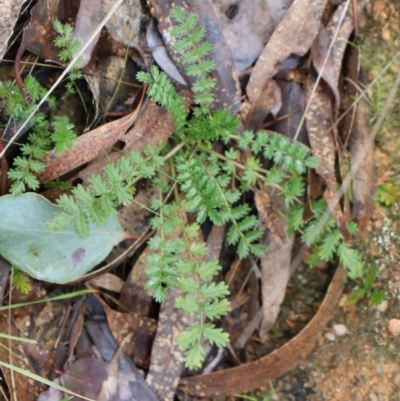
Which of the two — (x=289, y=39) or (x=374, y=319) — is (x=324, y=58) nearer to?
(x=289, y=39)

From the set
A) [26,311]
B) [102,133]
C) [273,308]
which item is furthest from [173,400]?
[102,133]

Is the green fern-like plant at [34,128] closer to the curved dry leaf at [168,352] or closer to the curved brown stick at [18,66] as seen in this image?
the curved brown stick at [18,66]

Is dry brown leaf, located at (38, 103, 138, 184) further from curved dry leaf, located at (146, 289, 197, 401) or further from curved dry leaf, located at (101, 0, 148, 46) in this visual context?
curved dry leaf, located at (146, 289, 197, 401)

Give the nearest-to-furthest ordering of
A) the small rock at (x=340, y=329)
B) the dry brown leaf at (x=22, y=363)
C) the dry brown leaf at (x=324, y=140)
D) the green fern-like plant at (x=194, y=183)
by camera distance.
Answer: the green fern-like plant at (x=194, y=183) → the dry brown leaf at (x=22, y=363) → the dry brown leaf at (x=324, y=140) → the small rock at (x=340, y=329)

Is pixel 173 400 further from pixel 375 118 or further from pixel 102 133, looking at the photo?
pixel 375 118

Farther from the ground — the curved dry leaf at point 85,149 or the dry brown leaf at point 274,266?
the curved dry leaf at point 85,149

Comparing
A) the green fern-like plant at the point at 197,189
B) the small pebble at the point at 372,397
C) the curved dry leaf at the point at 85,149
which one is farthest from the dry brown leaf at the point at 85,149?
the small pebble at the point at 372,397

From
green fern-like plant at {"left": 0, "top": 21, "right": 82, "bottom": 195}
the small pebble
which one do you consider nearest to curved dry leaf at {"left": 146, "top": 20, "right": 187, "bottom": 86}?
green fern-like plant at {"left": 0, "top": 21, "right": 82, "bottom": 195}
